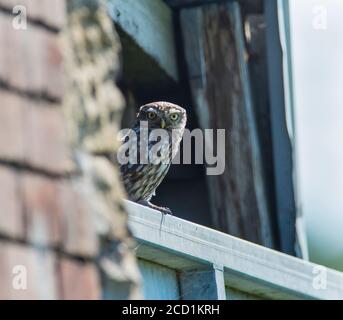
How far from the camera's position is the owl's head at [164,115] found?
6.55m

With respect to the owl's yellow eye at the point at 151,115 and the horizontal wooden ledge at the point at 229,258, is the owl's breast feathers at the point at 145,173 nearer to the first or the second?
the owl's yellow eye at the point at 151,115

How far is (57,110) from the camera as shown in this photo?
7.31 feet

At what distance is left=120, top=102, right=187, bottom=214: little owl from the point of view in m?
6.46

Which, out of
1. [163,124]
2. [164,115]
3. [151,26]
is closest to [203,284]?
[151,26]

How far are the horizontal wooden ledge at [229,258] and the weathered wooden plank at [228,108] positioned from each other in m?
1.87

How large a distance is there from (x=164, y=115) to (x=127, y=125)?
0.32 meters

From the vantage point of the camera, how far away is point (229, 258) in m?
4.05

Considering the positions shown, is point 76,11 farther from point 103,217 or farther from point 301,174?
point 301,174

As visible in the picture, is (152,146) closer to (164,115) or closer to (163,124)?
(164,115)

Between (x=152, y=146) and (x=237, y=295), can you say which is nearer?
(x=237, y=295)

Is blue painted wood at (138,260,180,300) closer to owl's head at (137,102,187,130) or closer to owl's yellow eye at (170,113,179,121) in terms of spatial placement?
owl's head at (137,102,187,130)

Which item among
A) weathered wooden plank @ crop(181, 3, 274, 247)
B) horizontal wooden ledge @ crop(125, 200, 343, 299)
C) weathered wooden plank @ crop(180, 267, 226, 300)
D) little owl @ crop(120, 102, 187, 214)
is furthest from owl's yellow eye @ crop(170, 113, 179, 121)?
weathered wooden plank @ crop(180, 267, 226, 300)

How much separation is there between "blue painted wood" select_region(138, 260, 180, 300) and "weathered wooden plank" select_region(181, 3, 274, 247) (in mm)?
2383
